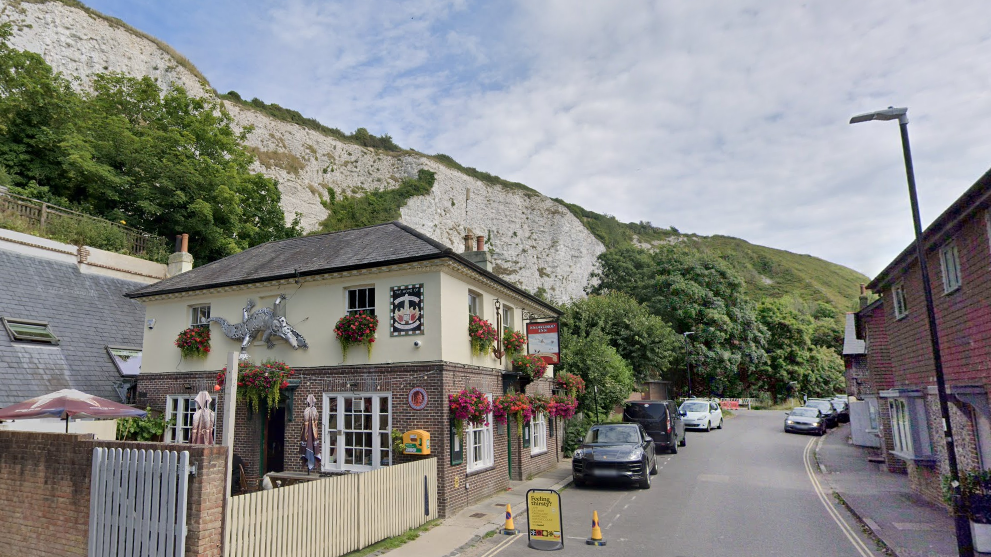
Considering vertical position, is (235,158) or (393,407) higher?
(235,158)

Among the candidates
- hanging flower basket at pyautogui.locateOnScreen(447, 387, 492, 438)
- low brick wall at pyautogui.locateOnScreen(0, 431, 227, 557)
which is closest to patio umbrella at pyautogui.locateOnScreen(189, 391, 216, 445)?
low brick wall at pyautogui.locateOnScreen(0, 431, 227, 557)

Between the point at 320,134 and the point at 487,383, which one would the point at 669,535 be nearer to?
the point at 487,383

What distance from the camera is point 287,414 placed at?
13.6 m

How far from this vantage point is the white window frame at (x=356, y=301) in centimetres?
1329

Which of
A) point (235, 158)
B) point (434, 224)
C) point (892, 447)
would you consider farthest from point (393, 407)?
point (434, 224)

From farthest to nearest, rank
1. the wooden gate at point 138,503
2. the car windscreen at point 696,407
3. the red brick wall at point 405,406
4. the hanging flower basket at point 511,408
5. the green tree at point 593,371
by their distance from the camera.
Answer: the car windscreen at point 696,407 < the green tree at point 593,371 < the hanging flower basket at point 511,408 < the red brick wall at point 405,406 < the wooden gate at point 138,503

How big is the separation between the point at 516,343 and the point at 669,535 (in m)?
7.06

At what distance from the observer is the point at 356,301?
13555mm

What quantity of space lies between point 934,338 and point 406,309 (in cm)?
1005

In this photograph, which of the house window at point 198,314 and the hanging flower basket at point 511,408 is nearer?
the hanging flower basket at point 511,408

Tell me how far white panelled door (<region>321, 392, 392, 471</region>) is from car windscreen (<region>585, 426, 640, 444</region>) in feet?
21.0

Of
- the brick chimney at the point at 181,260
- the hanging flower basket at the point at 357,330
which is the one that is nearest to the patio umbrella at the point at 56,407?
the hanging flower basket at the point at 357,330

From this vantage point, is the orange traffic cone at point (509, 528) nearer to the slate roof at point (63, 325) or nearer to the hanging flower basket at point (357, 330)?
the hanging flower basket at point (357, 330)

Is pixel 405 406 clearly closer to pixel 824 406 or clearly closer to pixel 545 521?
pixel 545 521
